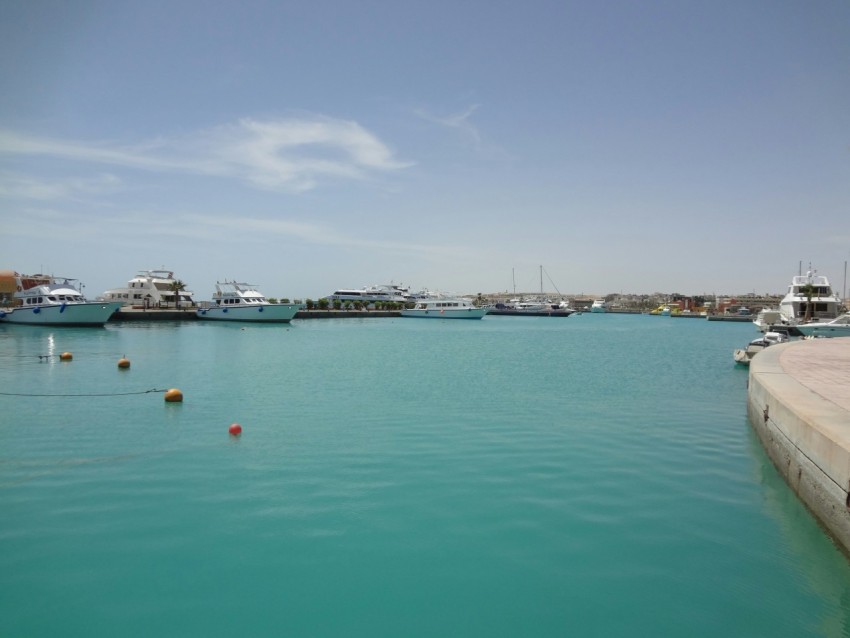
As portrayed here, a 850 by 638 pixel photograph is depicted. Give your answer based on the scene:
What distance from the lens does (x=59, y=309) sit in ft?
185

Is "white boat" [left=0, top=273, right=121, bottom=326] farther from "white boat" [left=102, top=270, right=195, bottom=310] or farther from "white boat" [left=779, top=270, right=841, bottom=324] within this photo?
"white boat" [left=779, top=270, right=841, bottom=324]

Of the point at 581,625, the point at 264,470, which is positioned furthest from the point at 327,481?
the point at 581,625

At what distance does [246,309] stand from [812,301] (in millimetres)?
60279

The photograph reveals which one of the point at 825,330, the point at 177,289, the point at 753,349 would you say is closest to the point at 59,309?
the point at 177,289

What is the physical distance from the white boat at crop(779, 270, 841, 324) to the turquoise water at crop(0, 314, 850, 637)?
45.5 metres

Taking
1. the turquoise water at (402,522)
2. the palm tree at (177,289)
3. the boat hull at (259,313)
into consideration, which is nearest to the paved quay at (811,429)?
the turquoise water at (402,522)

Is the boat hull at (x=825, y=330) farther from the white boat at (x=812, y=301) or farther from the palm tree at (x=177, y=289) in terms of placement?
the palm tree at (x=177, y=289)

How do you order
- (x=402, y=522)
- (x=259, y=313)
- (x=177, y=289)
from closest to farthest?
(x=402, y=522), (x=259, y=313), (x=177, y=289)

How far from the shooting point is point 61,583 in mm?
7805

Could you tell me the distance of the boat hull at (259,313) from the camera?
71.9 m

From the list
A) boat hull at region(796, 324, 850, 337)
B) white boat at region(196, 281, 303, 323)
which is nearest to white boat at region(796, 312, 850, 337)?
boat hull at region(796, 324, 850, 337)

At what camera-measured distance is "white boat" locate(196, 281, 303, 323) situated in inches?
2840

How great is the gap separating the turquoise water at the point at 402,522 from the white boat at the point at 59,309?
131 ft

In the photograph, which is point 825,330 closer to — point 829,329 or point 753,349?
point 829,329
